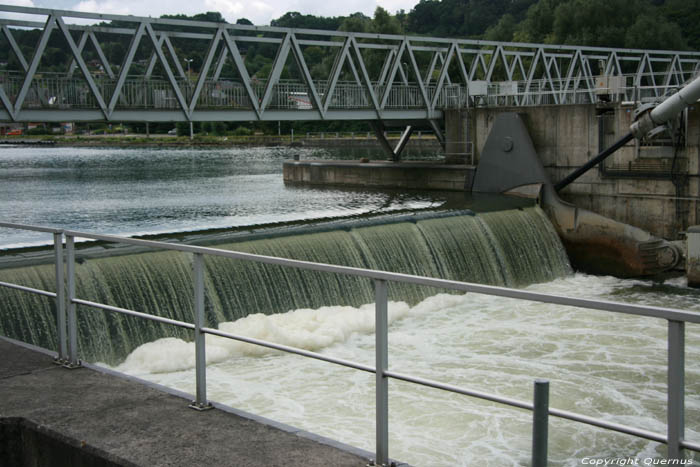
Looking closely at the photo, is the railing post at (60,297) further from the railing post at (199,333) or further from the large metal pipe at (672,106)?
the large metal pipe at (672,106)

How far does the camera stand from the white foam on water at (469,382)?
Result: 6496 millimetres

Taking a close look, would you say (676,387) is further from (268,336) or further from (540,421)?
(268,336)

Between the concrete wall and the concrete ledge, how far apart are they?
3.84 metres

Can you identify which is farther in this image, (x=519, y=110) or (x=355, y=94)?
(x=355, y=94)

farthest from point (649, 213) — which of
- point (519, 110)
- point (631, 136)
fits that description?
point (519, 110)

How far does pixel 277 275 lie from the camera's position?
15.4 m

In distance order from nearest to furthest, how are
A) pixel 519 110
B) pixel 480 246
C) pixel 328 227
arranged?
1. pixel 328 227
2. pixel 480 246
3. pixel 519 110

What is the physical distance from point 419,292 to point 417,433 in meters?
9.05

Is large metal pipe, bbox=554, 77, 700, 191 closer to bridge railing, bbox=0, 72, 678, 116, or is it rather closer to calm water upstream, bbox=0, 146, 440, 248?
bridge railing, bbox=0, 72, 678, 116

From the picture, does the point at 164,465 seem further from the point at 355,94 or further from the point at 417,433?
the point at 355,94

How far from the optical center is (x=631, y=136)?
82.9 ft

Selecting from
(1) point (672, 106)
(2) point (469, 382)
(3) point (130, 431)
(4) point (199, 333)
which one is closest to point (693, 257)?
(1) point (672, 106)

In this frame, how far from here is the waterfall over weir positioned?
12.5 metres

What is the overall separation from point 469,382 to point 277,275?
7618mm
